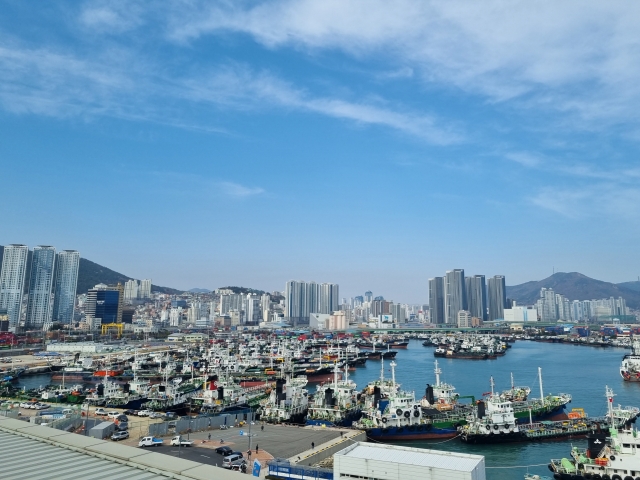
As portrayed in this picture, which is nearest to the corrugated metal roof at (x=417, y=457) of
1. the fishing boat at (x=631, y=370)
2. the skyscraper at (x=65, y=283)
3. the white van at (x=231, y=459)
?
the white van at (x=231, y=459)

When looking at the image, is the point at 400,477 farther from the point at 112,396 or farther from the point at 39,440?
the point at 112,396

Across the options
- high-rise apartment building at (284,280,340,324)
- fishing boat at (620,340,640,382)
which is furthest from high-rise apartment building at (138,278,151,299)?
fishing boat at (620,340,640,382)

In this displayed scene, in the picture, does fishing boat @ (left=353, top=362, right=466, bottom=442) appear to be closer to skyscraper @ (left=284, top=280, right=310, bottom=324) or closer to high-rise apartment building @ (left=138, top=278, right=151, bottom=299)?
skyscraper @ (left=284, top=280, right=310, bottom=324)

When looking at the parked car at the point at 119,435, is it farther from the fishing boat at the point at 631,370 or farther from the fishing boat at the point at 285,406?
the fishing boat at the point at 631,370

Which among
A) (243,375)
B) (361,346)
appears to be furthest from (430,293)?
(243,375)

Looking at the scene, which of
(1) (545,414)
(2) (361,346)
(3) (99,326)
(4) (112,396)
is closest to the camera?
(1) (545,414)

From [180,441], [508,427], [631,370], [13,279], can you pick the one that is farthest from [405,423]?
[13,279]

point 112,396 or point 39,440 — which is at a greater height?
point 39,440
